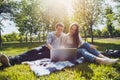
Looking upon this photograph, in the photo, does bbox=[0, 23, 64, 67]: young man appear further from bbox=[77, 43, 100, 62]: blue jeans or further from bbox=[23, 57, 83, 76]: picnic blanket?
bbox=[77, 43, 100, 62]: blue jeans

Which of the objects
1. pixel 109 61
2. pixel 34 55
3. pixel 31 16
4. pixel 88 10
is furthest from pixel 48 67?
pixel 31 16

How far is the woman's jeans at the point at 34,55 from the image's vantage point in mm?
9522

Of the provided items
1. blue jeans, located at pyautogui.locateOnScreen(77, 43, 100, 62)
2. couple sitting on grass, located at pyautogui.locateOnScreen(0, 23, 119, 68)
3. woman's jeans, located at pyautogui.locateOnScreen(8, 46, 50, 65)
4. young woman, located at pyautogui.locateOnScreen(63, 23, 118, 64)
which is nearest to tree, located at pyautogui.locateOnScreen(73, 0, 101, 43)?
woman's jeans, located at pyautogui.locateOnScreen(8, 46, 50, 65)

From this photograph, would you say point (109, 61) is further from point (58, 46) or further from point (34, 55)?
point (34, 55)

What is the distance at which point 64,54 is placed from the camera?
887 centimetres

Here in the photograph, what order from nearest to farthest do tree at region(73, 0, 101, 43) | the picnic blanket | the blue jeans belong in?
the picnic blanket < the blue jeans < tree at region(73, 0, 101, 43)

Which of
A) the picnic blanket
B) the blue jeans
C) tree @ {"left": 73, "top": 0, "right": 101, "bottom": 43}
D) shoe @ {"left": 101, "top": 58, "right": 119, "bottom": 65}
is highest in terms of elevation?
tree @ {"left": 73, "top": 0, "right": 101, "bottom": 43}

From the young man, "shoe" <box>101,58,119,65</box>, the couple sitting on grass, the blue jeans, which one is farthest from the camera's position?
the young man

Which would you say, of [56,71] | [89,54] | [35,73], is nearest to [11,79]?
[35,73]

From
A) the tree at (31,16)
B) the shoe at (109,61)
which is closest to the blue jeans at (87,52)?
the shoe at (109,61)

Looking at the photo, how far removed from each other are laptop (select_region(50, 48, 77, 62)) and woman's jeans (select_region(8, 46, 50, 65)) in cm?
107

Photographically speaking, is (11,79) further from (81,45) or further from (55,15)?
(55,15)

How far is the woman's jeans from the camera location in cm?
952

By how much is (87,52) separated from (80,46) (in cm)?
69
